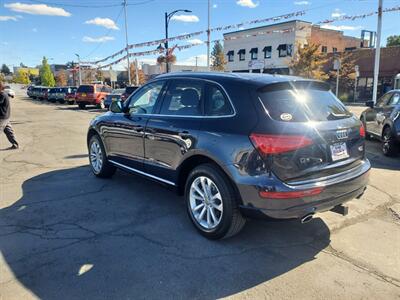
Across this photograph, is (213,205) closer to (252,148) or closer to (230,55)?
(252,148)

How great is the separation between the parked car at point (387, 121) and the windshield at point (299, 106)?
4665 millimetres

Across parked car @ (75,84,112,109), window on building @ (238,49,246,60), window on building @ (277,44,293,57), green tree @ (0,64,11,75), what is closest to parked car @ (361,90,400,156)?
parked car @ (75,84,112,109)

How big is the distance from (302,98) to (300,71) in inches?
1347

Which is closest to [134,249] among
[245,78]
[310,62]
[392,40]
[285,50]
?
[245,78]

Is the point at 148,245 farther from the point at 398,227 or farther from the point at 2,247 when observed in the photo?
the point at 398,227

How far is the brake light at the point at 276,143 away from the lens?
3203 millimetres

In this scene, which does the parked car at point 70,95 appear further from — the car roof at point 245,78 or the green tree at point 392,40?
the green tree at point 392,40

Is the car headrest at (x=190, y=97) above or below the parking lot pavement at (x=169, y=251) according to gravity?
above

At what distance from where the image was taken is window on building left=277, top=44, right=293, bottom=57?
1726 inches

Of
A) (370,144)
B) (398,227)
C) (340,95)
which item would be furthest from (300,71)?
(398,227)

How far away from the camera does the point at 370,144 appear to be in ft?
32.1

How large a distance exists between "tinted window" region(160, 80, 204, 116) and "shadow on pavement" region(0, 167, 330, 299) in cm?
134

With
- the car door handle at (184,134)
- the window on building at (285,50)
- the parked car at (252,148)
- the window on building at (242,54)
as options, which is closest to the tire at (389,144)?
the parked car at (252,148)

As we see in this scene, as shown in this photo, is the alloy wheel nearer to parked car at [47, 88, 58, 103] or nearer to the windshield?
the windshield
